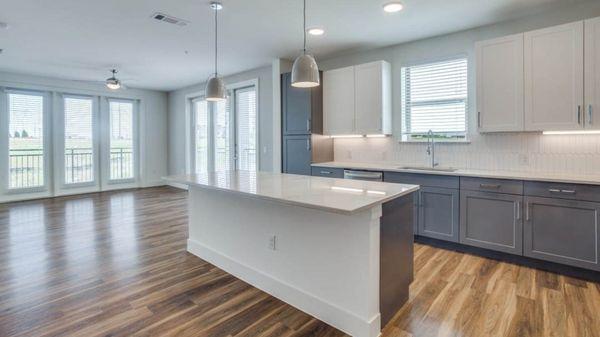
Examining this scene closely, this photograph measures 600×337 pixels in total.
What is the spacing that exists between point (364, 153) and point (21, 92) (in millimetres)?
6863

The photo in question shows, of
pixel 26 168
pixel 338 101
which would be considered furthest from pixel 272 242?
pixel 26 168

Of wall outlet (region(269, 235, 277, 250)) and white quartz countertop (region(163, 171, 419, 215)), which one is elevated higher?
white quartz countertop (region(163, 171, 419, 215))

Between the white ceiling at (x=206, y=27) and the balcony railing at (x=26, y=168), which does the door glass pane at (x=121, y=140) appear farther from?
the white ceiling at (x=206, y=27)

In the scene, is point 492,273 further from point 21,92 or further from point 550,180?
point 21,92

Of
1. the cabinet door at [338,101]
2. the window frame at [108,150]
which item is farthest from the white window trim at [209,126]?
the cabinet door at [338,101]

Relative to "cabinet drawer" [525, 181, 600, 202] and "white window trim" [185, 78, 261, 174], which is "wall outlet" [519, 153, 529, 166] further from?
"white window trim" [185, 78, 261, 174]

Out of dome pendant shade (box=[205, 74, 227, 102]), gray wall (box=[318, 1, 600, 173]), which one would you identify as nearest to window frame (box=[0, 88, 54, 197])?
dome pendant shade (box=[205, 74, 227, 102])

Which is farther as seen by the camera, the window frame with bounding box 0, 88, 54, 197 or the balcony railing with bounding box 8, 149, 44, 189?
the balcony railing with bounding box 8, 149, 44, 189

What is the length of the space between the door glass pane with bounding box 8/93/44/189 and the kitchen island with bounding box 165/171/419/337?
6051mm

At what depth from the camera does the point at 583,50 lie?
3.04m

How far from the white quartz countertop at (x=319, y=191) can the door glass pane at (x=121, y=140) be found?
6.12m

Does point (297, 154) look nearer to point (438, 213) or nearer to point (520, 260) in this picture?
point (438, 213)

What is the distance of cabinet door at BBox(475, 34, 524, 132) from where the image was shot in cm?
341

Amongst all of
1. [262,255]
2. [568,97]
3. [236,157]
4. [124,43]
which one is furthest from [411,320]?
[236,157]
